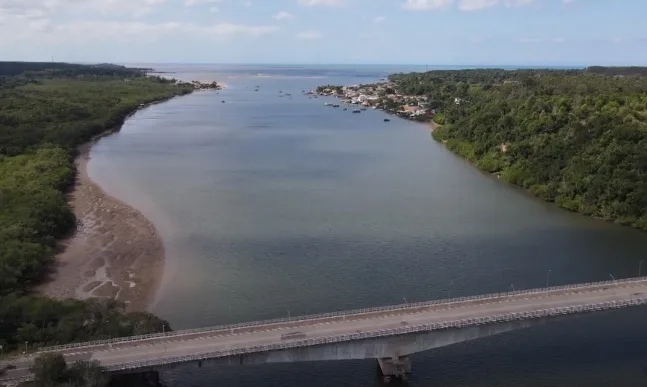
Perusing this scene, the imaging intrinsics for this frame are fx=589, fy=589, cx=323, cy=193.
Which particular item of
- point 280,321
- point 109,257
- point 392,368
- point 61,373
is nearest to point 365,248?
point 280,321

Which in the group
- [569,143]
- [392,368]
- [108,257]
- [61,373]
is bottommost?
[108,257]

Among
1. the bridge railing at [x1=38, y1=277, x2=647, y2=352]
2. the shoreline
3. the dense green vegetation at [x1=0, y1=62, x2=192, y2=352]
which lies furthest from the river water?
the dense green vegetation at [x1=0, y1=62, x2=192, y2=352]

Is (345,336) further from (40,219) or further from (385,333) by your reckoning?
(40,219)

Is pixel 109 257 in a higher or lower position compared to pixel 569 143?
lower

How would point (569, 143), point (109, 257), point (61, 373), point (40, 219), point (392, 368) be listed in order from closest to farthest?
1. point (61, 373)
2. point (392, 368)
3. point (109, 257)
4. point (40, 219)
5. point (569, 143)

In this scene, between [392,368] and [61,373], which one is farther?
[392,368]

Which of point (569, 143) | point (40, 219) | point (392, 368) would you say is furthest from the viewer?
point (569, 143)
